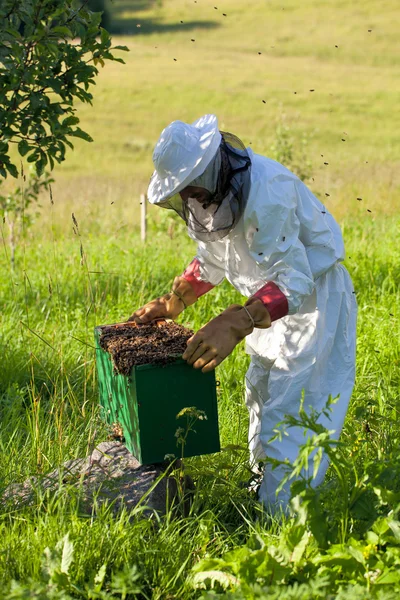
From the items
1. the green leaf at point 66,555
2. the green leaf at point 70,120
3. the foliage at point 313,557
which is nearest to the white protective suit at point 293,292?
the foliage at point 313,557

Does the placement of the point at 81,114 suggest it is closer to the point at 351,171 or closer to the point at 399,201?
the point at 351,171

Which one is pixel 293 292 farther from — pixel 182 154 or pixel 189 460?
pixel 189 460

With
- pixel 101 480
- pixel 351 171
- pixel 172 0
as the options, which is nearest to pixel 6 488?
pixel 101 480

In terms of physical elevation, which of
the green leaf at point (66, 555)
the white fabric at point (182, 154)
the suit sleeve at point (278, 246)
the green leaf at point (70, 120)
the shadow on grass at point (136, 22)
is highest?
the shadow on grass at point (136, 22)

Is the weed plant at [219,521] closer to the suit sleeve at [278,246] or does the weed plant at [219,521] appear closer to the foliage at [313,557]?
the foliage at [313,557]

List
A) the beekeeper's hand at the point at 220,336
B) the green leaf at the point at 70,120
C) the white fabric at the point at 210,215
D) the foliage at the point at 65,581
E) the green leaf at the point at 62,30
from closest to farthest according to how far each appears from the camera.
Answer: the foliage at the point at 65,581 → the beekeeper's hand at the point at 220,336 → the white fabric at the point at 210,215 → the green leaf at the point at 62,30 → the green leaf at the point at 70,120

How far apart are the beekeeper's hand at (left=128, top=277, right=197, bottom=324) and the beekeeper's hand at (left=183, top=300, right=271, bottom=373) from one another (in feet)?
2.26

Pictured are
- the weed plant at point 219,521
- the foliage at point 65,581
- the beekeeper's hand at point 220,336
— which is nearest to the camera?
the foliage at point 65,581

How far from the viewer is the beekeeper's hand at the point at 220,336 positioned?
2824 mm

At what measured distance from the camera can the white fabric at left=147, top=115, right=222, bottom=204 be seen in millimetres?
2855

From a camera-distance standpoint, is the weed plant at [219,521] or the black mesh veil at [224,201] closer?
the weed plant at [219,521]

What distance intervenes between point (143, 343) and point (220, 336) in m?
0.40

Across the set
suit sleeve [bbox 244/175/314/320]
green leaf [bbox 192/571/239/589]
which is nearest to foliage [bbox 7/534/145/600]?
green leaf [bbox 192/571/239/589]

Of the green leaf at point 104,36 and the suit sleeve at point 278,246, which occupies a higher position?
the green leaf at point 104,36
